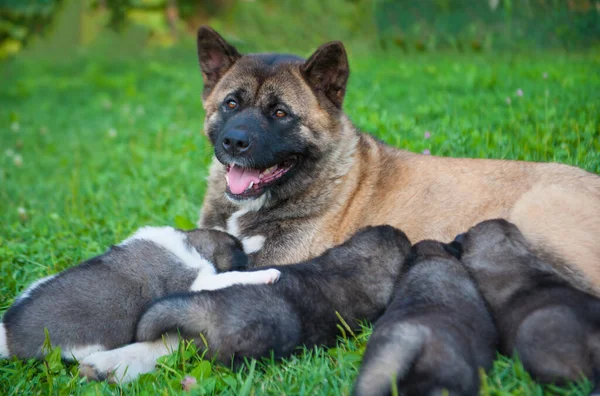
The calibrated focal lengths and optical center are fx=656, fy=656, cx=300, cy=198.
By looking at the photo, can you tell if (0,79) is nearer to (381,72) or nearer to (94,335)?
(381,72)

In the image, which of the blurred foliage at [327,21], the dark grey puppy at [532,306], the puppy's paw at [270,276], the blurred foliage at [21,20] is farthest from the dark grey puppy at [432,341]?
the blurred foliage at [21,20]

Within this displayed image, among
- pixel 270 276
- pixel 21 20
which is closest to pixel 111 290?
pixel 270 276

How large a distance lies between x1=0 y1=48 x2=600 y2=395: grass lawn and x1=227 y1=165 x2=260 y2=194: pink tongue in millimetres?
670

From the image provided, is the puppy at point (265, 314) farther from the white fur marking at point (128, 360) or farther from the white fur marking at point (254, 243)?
the white fur marking at point (254, 243)

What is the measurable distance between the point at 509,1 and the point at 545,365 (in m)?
8.14

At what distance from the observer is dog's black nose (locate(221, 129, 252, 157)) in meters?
4.32

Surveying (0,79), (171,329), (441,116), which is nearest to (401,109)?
(441,116)

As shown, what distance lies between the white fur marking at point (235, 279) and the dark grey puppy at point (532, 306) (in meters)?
1.14

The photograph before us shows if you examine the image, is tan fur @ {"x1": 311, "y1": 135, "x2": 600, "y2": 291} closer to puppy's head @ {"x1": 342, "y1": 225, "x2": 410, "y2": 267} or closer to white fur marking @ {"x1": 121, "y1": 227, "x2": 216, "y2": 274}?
puppy's head @ {"x1": 342, "y1": 225, "x2": 410, "y2": 267}

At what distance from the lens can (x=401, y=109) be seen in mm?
7688

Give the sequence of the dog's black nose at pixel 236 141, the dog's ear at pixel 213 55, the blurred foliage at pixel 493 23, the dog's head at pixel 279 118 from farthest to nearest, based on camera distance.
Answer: the blurred foliage at pixel 493 23, the dog's ear at pixel 213 55, the dog's head at pixel 279 118, the dog's black nose at pixel 236 141

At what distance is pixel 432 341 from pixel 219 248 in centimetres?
186

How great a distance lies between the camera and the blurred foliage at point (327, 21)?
9.70 meters

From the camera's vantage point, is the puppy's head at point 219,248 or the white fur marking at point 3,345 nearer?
the white fur marking at point 3,345
